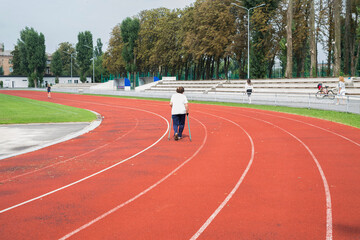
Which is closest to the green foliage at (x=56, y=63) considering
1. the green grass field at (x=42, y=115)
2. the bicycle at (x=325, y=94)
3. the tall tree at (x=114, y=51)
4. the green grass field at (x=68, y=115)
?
the tall tree at (x=114, y=51)

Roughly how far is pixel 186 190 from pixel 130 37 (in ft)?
211

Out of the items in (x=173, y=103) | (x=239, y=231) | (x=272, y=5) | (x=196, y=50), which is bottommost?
(x=239, y=231)

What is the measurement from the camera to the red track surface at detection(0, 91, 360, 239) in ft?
14.9

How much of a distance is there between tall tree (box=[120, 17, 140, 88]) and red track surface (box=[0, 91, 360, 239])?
58349 millimetres

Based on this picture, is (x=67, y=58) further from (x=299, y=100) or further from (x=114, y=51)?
(x=299, y=100)

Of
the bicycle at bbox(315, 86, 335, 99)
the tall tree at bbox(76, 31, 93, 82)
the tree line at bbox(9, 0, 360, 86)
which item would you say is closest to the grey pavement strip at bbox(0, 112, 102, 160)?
the bicycle at bbox(315, 86, 335, 99)

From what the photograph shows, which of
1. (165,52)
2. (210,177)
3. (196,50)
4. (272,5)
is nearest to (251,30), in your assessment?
(272,5)

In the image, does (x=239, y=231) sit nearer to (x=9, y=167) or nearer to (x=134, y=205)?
(x=134, y=205)

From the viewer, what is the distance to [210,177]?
7.03 m

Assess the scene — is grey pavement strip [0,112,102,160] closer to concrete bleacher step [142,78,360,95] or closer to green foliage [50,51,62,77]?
concrete bleacher step [142,78,360,95]

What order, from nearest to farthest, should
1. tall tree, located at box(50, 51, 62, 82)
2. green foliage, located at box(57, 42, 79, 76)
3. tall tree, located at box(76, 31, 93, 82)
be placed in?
tall tree, located at box(76, 31, 93, 82) → tall tree, located at box(50, 51, 62, 82) → green foliage, located at box(57, 42, 79, 76)

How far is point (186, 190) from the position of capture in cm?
619

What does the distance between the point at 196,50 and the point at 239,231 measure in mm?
46329

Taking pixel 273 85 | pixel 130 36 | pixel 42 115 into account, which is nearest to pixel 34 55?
pixel 130 36
